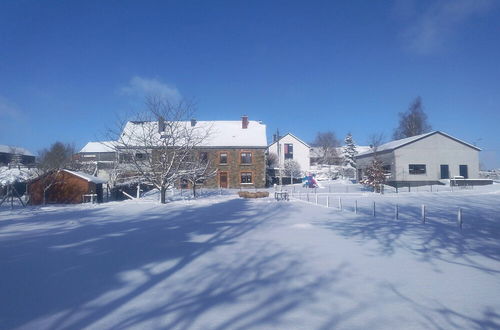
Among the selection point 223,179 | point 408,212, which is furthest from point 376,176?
point 223,179

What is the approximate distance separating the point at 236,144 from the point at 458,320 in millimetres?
43089

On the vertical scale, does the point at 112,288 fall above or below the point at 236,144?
below

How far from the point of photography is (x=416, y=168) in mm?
44531

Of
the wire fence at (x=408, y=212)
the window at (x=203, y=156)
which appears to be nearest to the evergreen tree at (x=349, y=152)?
the window at (x=203, y=156)

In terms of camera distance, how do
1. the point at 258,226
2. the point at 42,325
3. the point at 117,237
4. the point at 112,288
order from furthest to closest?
the point at 258,226
the point at 117,237
the point at 112,288
the point at 42,325

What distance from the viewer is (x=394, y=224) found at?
13977 mm

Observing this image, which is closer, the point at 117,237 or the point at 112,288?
the point at 112,288

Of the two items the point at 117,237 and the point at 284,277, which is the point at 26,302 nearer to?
the point at 284,277

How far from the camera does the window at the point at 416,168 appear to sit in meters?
44.4

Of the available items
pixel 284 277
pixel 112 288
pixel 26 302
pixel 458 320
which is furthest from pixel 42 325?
pixel 458 320

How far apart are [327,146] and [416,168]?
44995 mm

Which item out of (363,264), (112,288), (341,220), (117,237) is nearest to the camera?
(112,288)

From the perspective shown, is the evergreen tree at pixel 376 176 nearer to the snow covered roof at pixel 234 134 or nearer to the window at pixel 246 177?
the snow covered roof at pixel 234 134

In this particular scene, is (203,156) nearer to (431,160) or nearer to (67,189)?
(67,189)
